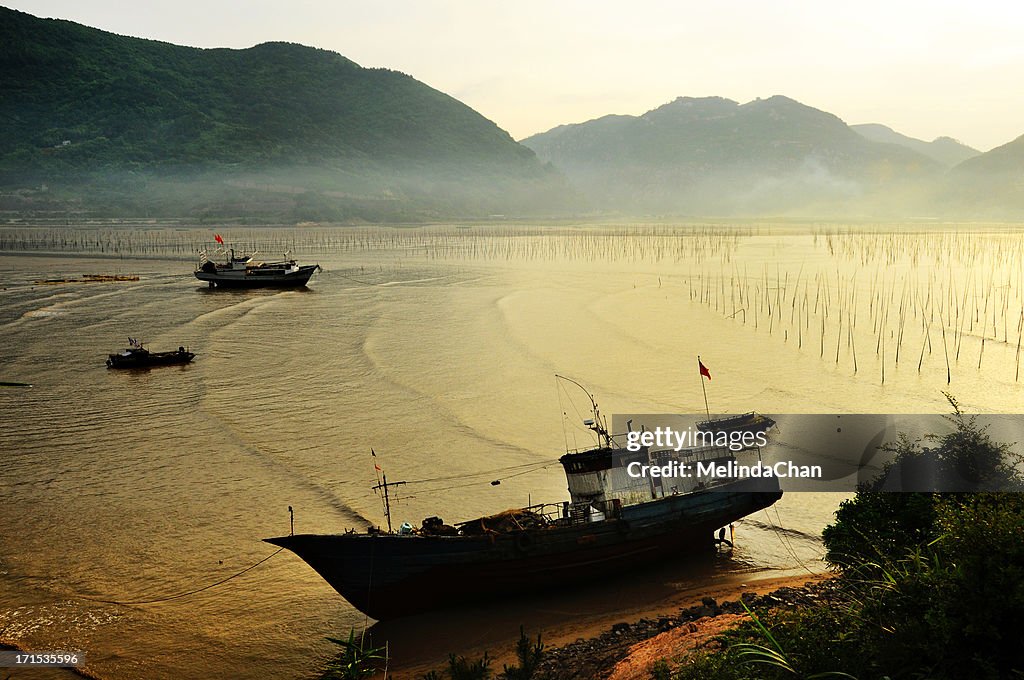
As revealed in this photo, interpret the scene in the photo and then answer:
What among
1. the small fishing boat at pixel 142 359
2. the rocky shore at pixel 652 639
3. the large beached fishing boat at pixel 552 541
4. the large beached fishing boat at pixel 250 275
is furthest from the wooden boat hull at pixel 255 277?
the rocky shore at pixel 652 639

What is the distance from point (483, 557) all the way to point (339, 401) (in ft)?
60.2

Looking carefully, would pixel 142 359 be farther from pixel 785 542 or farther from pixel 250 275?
pixel 250 275

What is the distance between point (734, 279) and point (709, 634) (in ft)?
186

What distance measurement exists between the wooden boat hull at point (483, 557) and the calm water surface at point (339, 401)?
0.83 m

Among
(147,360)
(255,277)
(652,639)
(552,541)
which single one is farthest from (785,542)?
(255,277)

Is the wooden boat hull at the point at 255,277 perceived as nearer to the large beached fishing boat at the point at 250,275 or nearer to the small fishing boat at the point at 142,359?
the large beached fishing boat at the point at 250,275

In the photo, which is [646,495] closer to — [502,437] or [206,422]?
[502,437]

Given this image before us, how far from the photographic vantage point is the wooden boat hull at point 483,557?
1541 centimetres

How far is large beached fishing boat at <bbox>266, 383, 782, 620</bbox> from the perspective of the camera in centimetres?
1545


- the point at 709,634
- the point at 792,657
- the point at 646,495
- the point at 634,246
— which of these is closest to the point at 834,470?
the point at 646,495

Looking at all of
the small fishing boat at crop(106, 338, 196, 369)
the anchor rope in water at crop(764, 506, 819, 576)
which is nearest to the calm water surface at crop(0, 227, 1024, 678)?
the anchor rope in water at crop(764, 506, 819, 576)

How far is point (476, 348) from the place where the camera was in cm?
4300

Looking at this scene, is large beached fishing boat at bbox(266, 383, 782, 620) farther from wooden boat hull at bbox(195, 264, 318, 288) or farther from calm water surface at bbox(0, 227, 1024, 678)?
wooden boat hull at bbox(195, 264, 318, 288)

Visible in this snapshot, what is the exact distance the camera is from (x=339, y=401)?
106 feet
